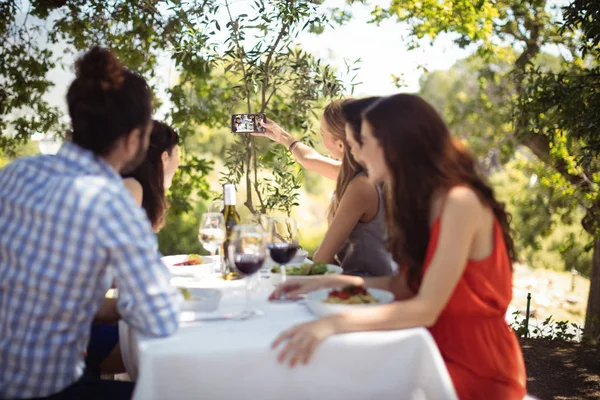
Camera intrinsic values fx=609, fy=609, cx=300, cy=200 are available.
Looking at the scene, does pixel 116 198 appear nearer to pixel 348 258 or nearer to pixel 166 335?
pixel 166 335

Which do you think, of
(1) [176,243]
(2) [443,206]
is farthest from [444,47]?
(1) [176,243]

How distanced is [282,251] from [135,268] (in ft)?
2.07

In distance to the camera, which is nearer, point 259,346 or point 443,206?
point 259,346

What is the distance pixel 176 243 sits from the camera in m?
17.8

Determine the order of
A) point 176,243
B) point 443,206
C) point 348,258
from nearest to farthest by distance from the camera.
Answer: point 443,206 < point 348,258 < point 176,243

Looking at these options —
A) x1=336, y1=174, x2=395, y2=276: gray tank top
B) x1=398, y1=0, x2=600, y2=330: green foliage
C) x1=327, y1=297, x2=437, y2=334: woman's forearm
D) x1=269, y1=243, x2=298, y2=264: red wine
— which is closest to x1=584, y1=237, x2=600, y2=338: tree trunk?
x1=398, y1=0, x2=600, y2=330: green foliage

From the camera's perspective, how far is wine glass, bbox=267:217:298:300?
6.39 ft

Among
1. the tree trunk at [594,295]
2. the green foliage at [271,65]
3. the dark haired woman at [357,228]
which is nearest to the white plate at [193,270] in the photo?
the dark haired woman at [357,228]

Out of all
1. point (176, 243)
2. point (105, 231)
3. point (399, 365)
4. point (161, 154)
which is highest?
point (161, 154)

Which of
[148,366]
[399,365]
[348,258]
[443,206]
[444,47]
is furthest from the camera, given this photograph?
[444,47]

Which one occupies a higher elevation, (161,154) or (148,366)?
(161,154)

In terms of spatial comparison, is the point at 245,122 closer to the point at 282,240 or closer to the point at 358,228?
the point at 358,228

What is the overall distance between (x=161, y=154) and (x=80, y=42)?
2838 mm

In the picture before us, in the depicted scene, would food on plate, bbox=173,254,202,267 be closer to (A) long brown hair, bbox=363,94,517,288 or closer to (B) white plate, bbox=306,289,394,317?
(B) white plate, bbox=306,289,394,317
